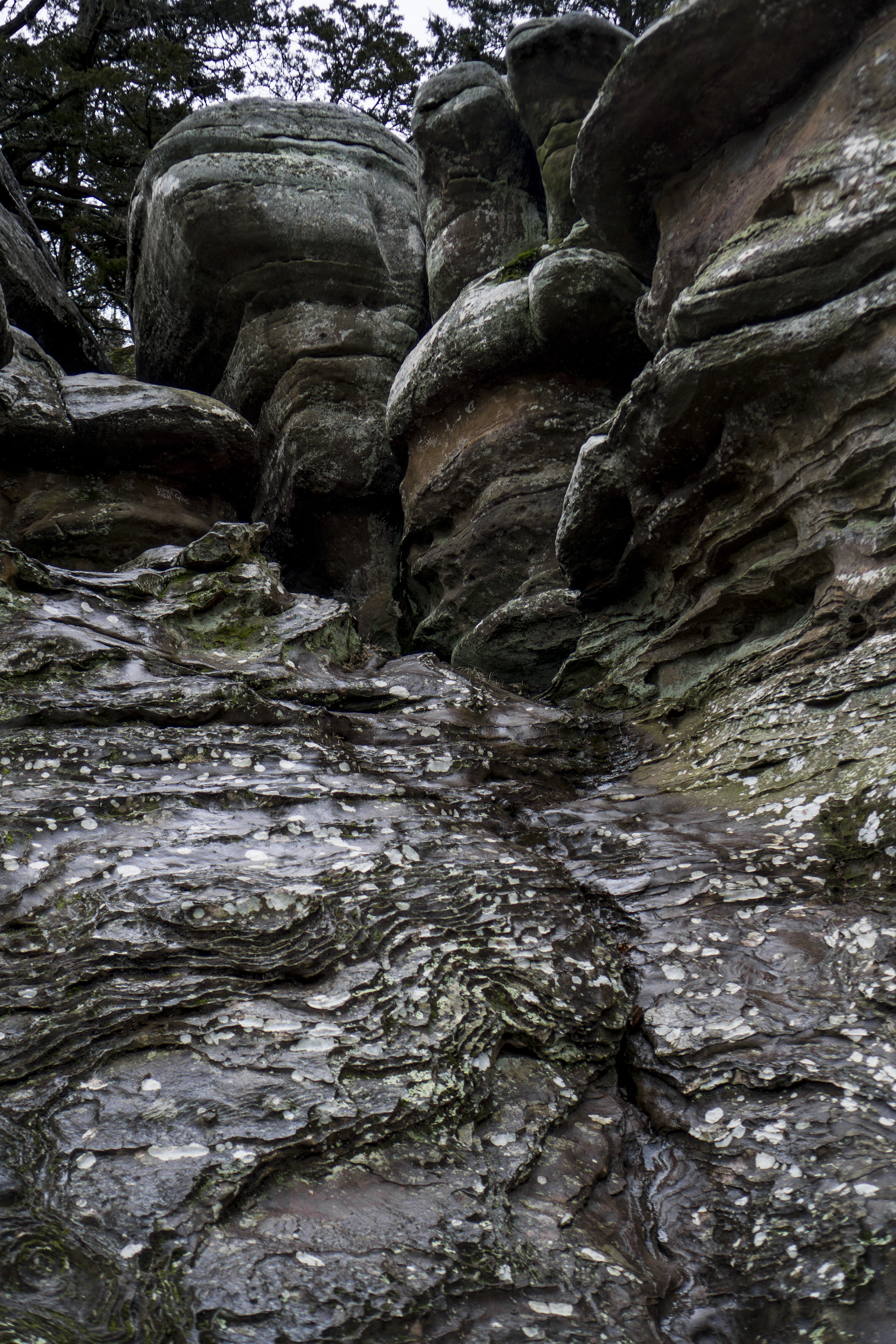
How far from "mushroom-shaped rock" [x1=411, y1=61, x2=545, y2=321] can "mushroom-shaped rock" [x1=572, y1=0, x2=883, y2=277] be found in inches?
207

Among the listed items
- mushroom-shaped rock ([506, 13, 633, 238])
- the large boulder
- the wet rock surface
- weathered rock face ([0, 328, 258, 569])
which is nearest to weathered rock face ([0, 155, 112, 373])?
weathered rock face ([0, 328, 258, 569])

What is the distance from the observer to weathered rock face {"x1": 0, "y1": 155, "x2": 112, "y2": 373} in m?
14.7

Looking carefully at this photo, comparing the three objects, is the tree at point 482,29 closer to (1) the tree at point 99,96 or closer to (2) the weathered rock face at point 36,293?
(1) the tree at point 99,96

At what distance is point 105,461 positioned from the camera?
42.4 ft

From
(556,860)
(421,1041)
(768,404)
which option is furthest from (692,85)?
(421,1041)

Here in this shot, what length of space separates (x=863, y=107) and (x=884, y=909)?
600 cm

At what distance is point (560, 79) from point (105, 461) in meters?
8.33

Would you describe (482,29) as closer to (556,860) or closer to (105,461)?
(105,461)

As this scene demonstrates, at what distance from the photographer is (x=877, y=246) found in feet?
20.7

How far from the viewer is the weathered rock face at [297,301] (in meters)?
14.3

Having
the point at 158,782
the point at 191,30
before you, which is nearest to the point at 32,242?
the point at 191,30

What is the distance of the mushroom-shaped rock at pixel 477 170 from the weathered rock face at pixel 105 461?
14.8ft

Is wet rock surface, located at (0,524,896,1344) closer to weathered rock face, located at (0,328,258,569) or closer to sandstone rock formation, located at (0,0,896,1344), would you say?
sandstone rock formation, located at (0,0,896,1344)

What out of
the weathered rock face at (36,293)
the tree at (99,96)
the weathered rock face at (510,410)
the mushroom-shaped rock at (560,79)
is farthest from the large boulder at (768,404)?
the tree at (99,96)
